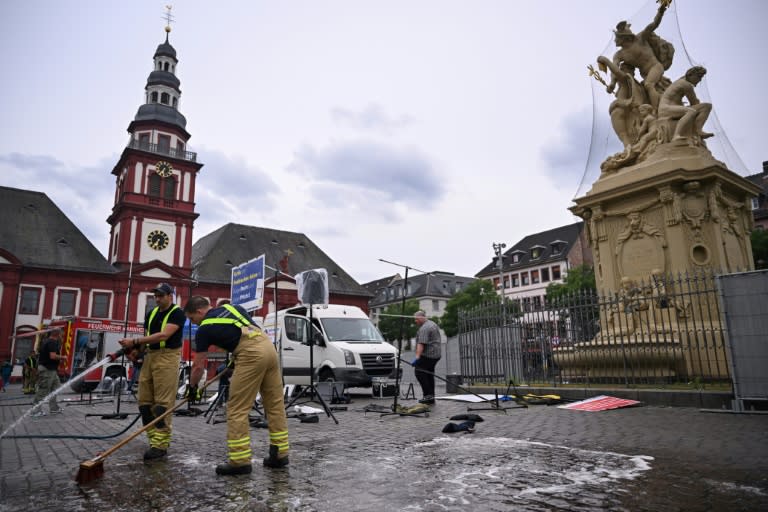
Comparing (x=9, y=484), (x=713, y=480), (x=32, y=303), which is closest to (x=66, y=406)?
(x=9, y=484)

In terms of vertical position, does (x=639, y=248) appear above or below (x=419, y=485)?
above

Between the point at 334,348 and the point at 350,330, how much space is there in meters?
1.45

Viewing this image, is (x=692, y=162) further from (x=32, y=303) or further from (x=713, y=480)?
(x=32, y=303)

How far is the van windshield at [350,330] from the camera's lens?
15047 millimetres

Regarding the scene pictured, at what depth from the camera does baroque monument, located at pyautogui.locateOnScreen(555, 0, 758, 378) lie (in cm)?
1102

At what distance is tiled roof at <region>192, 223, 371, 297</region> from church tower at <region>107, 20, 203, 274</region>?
12.7 feet

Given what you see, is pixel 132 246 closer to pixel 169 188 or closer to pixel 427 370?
pixel 169 188

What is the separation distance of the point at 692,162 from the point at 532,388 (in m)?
6.21

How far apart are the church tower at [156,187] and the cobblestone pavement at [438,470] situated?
40.4 metres

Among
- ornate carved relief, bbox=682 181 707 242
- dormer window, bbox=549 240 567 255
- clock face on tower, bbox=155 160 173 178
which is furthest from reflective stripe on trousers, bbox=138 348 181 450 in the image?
dormer window, bbox=549 240 567 255

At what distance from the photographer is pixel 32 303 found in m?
→ 38.9

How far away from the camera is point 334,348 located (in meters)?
14.2

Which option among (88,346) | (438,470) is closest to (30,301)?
(88,346)

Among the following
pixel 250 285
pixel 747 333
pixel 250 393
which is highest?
pixel 250 285
